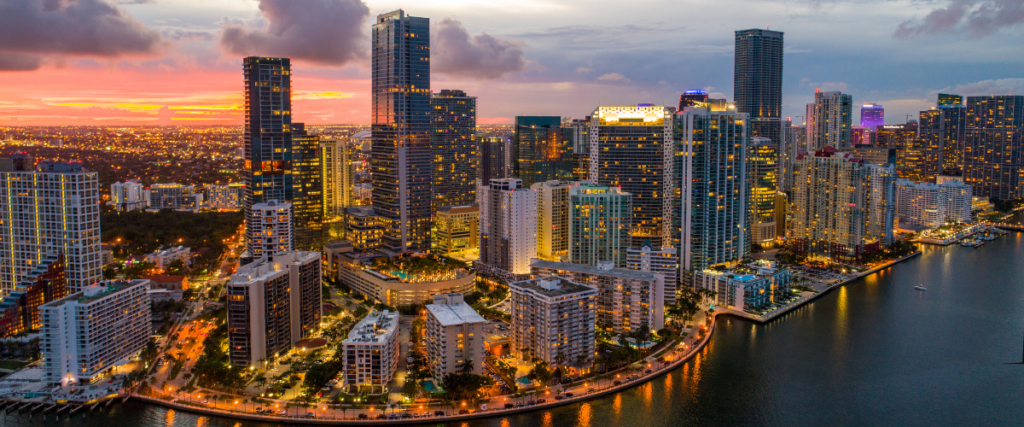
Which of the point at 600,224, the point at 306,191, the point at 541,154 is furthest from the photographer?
the point at 541,154

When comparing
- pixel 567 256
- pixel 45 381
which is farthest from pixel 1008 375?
pixel 45 381

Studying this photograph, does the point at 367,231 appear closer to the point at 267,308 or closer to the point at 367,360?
the point at 267,308

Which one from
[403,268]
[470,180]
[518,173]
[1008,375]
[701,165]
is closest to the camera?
[1008,375]

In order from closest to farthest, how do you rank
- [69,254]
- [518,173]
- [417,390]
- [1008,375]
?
[417,390]
[1008,375]
[69,254]
[518,173]

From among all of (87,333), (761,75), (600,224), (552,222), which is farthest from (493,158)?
(87,333)

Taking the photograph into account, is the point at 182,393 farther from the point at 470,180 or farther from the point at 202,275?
the point at 470,180

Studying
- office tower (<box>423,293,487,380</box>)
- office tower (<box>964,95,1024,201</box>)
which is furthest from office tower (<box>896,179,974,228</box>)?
office tower (<box>423,293,487,380</box>)

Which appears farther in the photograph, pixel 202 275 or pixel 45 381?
pixel 202 275
